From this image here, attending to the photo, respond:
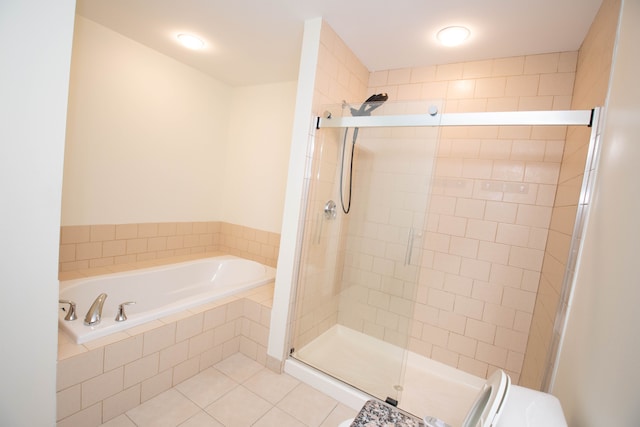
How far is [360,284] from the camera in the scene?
2.12 metres

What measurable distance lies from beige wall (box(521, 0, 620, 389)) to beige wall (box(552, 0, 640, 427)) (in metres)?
0.12

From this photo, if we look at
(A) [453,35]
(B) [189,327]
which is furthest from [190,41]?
(B) [189,327]

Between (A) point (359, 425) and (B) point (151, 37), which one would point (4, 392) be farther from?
(B) point (151, 37)

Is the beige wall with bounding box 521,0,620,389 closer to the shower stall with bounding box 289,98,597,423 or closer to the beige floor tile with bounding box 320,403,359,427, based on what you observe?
the shower stall with bounding box 289,98,597,423

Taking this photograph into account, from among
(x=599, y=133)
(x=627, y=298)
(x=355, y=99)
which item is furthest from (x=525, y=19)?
(x=627, y=298)

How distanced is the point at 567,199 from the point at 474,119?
708mm

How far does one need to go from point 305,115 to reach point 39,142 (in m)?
1.29

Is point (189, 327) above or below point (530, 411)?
below

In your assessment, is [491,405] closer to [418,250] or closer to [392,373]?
[418,250]

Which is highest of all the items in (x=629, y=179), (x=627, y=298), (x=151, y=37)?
(x=151, y=37)

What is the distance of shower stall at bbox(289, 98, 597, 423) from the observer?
174cm

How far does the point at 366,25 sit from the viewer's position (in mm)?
1674

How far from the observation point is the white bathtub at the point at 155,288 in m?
1.45

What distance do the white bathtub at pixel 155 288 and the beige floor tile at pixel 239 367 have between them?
1.59 ft
